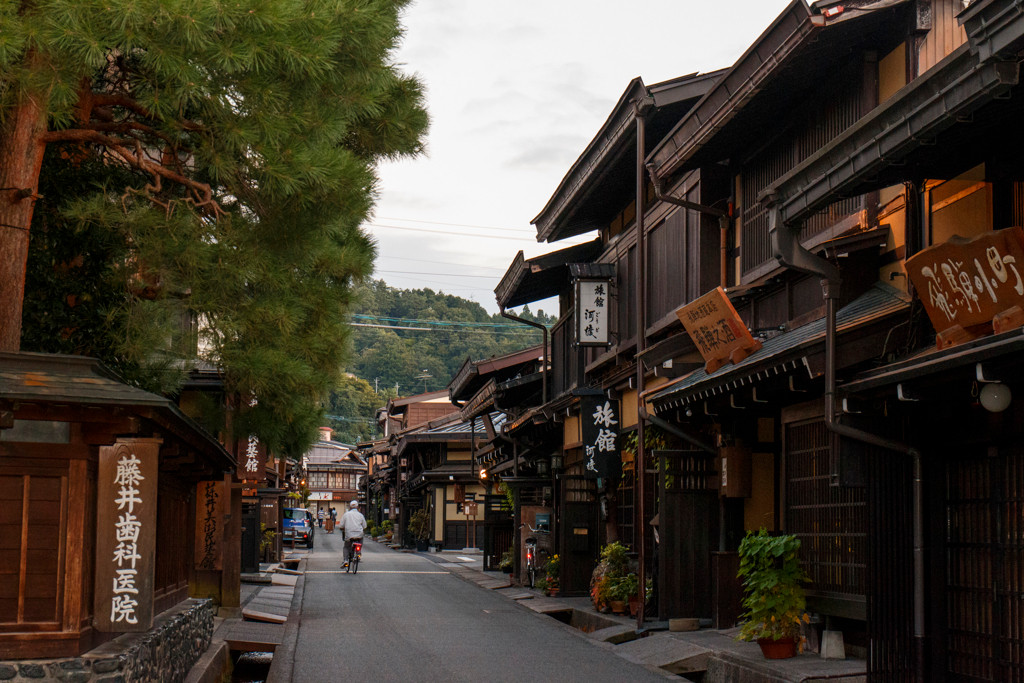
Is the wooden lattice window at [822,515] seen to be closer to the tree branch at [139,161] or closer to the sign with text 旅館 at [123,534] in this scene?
the sign with text 旅館 at [123,534]

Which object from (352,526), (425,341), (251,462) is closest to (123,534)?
(251,462)

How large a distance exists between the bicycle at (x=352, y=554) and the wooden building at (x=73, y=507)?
83.1 ft

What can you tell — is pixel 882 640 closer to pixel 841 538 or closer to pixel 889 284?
pixel 841 538

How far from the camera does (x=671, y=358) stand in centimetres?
1634

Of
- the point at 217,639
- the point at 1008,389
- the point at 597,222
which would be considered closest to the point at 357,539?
the point at 597,222

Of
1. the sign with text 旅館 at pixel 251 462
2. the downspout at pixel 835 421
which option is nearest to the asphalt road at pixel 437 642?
the sign with text 旅館 at pixel 251 462

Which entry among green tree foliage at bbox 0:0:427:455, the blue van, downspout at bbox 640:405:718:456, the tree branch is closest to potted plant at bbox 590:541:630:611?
downspout at bbox 640:405:718:456

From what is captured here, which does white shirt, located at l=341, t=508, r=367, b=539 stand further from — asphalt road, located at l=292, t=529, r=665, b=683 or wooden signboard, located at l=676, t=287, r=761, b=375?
wooden signboard, located at l=676, t=287, r=761, b=375

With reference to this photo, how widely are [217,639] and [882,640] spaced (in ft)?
32.5

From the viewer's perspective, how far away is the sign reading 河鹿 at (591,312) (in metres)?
21.9

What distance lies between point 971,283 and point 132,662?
739 centimetres

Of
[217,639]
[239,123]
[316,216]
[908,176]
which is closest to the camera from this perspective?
[908,176]

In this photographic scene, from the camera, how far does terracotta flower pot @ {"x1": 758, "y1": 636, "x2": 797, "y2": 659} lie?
11719 mm

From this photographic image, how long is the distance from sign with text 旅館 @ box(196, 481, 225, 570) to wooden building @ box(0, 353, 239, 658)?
1061 centimetres
